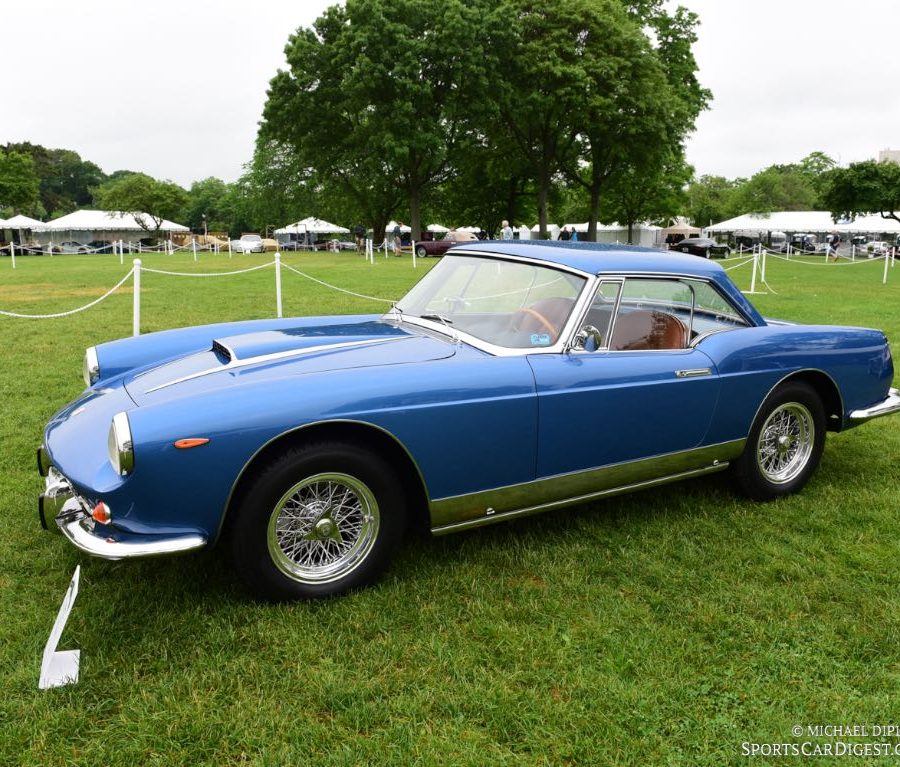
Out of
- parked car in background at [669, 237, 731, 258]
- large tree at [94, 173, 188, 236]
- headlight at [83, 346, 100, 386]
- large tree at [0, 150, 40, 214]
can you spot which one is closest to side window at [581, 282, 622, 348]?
headlight at [83, 346, 100, 386]

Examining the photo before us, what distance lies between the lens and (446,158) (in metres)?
35.2

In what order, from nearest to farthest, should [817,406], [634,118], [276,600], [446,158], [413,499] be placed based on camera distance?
1. [276,600]
2. [413,499]
3. [817,406]
4. [634,118]
5. [446,158]

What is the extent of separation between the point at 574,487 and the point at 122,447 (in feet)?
6.34

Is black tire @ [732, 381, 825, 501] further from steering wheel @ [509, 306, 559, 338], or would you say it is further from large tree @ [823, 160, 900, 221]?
large tree @ [823, 160, 900, 221]

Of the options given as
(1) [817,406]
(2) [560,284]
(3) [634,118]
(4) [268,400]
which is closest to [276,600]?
(4) [268,400]

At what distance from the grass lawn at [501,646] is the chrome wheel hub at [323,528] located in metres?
0.16

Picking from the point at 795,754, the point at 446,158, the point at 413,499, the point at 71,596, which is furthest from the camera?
the point at 446,158

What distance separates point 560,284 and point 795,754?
2160mm

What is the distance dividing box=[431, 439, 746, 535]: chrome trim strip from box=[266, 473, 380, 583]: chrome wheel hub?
0.30 metres

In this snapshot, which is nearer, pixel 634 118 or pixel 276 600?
pixel 276 600

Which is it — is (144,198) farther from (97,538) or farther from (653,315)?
(97,538)

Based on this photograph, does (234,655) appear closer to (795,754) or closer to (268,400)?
(268,400)

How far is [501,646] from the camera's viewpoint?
2643 mm

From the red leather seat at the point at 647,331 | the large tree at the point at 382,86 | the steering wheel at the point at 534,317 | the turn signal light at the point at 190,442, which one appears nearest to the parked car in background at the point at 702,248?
the large tree at the point at 382,86
